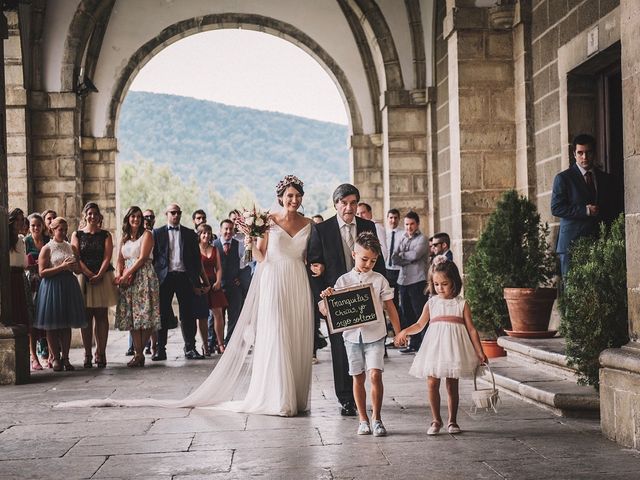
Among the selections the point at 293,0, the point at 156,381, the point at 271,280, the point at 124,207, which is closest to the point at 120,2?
the point at 293,0

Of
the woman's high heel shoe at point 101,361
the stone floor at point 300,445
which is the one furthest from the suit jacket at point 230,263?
the stone floor at point 300,445

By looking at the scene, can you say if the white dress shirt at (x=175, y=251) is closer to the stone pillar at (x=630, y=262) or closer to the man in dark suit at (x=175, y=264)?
the man in dark suit at (x=175, y=264)

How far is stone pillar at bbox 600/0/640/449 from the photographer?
4.75 metres

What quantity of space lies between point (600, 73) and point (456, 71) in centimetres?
179

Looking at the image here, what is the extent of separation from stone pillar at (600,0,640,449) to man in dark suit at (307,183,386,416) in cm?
169

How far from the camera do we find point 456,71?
9.69 meters

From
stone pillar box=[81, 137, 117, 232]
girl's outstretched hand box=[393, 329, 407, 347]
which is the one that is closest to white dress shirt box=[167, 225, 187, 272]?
girl's outstretched hand box=[393, 329, 407, 347]

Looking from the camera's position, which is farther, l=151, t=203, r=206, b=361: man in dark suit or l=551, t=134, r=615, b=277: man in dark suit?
l=151, t=203, r=206, b=361: man in dark suit

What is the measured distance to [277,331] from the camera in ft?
20.7

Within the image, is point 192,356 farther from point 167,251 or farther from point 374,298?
point 374,298

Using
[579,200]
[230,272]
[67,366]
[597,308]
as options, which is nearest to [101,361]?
[67,366]

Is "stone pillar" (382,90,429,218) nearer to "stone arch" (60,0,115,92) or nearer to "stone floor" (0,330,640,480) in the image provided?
"stone arch" (60,0,115,92)

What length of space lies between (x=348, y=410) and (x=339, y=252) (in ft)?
3.40

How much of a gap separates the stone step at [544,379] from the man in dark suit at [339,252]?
1014 millimetres
